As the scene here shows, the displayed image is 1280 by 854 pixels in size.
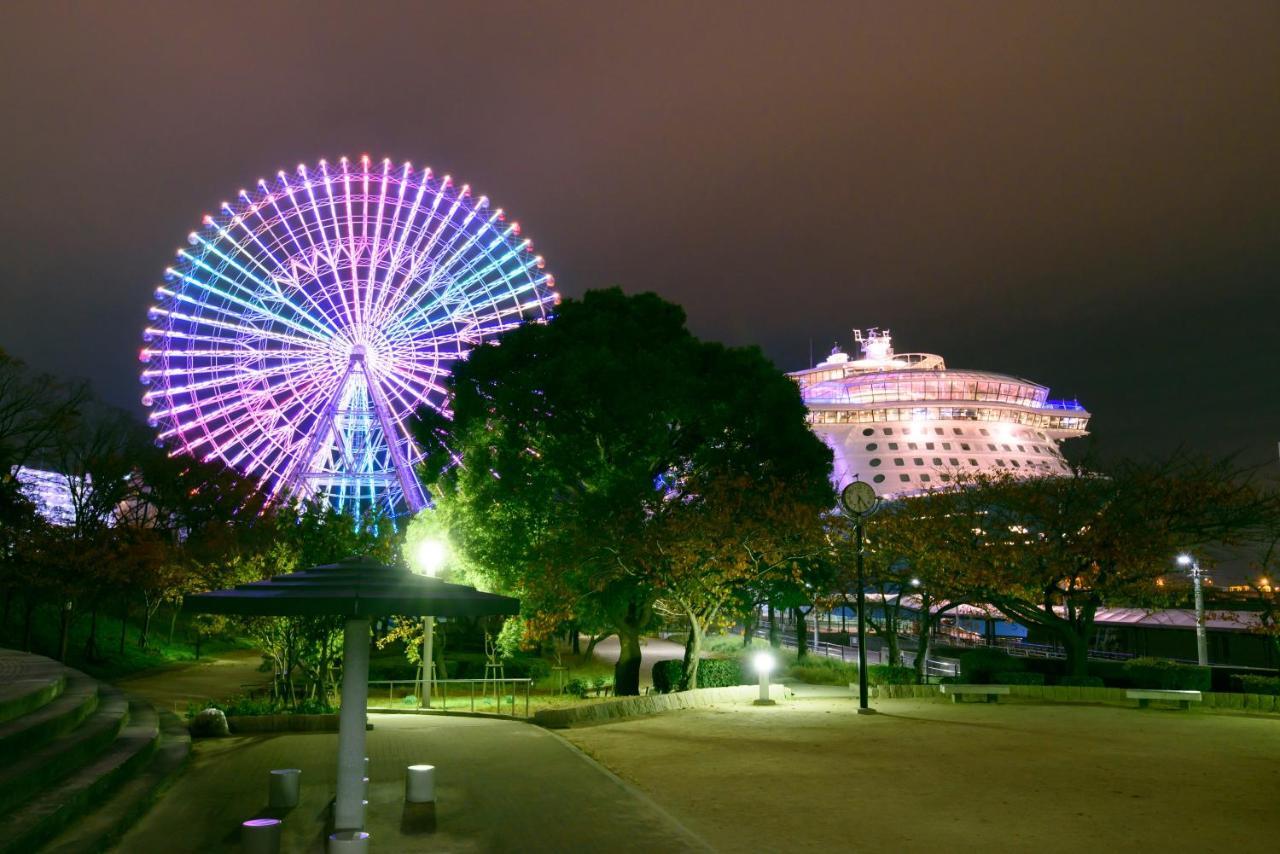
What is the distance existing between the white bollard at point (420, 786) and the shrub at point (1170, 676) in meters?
18.7

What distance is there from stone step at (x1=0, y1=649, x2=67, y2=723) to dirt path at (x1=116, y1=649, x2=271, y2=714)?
3159 millimetres

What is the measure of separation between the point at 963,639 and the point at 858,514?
28.5 m

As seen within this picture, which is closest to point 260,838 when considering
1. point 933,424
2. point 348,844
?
point 348,844

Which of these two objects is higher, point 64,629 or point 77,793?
point 64,629

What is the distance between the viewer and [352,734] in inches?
292

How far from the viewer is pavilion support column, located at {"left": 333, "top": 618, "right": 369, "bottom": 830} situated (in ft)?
24.2

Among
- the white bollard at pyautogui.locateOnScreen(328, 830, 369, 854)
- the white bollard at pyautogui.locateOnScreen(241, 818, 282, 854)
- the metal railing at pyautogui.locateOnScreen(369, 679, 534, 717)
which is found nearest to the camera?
the white bollard at pyautogui.locateOnScreen(328, 830, 369, 854)

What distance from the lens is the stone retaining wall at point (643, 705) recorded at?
15.8 metres

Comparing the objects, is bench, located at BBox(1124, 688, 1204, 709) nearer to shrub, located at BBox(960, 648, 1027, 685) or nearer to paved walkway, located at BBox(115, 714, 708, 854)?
shrub, located at BBox(960, 648, 1027, 685)

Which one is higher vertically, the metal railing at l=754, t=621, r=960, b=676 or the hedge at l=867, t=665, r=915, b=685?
the hedge at l=867, t=665, r=915, b=685

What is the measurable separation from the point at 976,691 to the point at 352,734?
15.4m

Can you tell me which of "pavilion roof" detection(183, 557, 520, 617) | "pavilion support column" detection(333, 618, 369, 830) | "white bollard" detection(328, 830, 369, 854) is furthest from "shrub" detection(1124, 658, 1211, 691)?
"white bollard" detection(328, 830, 369, 854)

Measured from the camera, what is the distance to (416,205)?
1425 inches

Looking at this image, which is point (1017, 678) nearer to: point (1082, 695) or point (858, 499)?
point (1082, 695)
